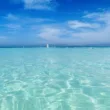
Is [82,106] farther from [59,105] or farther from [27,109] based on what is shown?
[27,109]

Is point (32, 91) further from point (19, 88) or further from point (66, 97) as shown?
point (66, 97)

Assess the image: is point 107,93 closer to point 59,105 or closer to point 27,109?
point 59,105

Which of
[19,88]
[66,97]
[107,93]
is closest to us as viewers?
[66,97]

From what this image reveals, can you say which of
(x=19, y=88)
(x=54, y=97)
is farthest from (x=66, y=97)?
(x=19, y=88)

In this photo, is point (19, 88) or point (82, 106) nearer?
point (82, 106)

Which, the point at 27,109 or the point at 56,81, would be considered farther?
the point at 56,81

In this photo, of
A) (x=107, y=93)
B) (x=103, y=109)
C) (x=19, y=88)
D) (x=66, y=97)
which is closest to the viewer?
(x=103, y=109)

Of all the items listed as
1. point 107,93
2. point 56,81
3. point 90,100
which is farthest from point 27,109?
point 56,81

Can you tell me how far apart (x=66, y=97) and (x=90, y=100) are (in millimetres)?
745

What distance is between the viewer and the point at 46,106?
559cm

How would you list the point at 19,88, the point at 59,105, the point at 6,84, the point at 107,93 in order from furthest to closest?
the point at 6,84 < the point at 19,88 < the point at 107,93 < the point at 59,105

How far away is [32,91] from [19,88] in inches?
26.1

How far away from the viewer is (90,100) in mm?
6000

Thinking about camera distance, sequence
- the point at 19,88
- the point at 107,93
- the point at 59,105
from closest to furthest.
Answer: the point at 59,105, the point at 107,93, the point at 19,88
